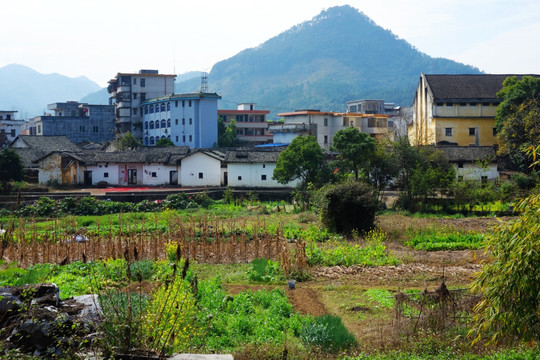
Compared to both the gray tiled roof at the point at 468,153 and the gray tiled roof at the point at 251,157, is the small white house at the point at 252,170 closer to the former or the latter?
the gray tiled roof at the point at 251,157

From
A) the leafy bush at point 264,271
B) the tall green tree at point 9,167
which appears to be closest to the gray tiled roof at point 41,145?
the tall green tree at point 9,167

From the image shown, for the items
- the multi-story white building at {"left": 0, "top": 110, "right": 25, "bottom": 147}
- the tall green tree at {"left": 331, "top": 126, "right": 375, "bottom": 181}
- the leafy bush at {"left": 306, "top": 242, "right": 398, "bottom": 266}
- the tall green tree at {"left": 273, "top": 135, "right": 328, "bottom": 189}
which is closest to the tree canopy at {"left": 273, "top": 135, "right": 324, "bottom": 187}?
the tall green tree at {"left": 273, "top": 135, "right": 328, "bottom": 189}

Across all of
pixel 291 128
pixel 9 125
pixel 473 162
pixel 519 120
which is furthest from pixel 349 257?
pixel 9 125

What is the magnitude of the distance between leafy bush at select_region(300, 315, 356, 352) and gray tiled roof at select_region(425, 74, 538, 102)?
41.4m

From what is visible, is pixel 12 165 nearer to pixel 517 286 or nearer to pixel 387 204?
pixel 387 204

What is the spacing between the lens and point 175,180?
4834cm

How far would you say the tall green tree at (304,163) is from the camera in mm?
36375

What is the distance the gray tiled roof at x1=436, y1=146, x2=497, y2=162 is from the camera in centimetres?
4072

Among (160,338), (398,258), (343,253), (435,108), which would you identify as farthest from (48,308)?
(435,108)

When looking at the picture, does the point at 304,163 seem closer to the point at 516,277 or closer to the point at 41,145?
the point at 516,277

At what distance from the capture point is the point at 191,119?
218ft

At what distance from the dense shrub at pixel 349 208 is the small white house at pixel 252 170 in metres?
18.3

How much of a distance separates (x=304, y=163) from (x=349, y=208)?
38.4ft

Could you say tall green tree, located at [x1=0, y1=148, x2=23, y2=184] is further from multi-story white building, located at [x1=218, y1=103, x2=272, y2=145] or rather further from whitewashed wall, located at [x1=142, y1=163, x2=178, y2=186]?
multi-story white building, located at [x1=218, y1=103, x2=272, y2=145]
